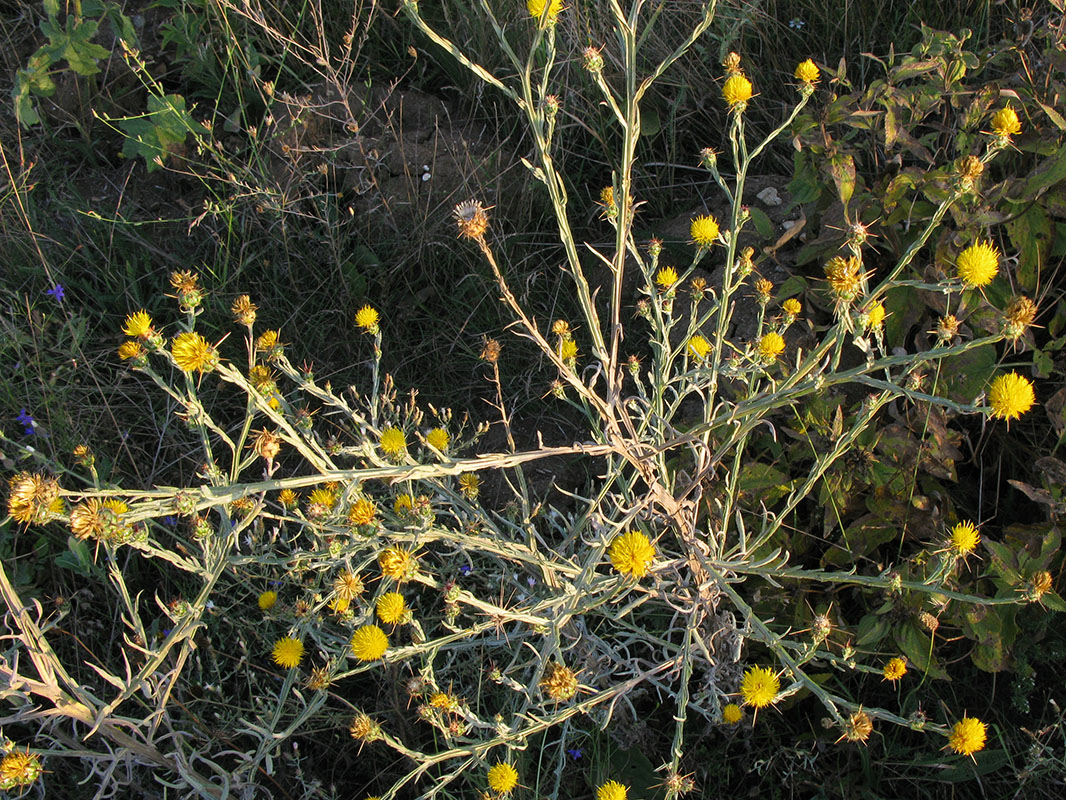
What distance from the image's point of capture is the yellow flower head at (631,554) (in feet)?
4.18

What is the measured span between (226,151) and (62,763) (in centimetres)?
204

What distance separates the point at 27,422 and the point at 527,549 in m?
1.63

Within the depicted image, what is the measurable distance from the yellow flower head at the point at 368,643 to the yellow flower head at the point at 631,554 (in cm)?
51

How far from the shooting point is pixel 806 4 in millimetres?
2734

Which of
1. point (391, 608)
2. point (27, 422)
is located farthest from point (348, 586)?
point (27, 422)

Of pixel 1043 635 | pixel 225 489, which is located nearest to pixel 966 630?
pixel 1043 635

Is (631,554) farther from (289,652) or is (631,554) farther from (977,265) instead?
(289,652)

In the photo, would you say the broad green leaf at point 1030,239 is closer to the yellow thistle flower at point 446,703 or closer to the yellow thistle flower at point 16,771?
the yellow thistle flower at point 446,703

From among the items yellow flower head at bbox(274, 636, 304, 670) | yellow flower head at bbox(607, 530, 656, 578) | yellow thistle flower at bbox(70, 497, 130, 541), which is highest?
yellow flower head at bbox(607, 530, 656, 578)

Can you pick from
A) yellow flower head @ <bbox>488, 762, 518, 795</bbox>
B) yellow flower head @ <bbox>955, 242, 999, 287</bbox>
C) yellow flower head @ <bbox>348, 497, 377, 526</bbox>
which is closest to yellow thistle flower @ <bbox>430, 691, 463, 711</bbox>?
yellow flower head @ <bbox>488, 762, 518, 795</bbox>

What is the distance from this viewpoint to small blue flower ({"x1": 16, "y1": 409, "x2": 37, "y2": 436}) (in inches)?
87.5

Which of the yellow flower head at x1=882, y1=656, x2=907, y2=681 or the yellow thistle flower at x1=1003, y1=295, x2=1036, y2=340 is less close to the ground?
the yellow thistle flower at x1=1003, y1=295, x2=1036, y2=340

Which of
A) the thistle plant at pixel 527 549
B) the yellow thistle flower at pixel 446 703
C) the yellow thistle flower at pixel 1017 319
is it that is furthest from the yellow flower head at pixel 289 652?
the yellow thistle flower at pixel 1017 319

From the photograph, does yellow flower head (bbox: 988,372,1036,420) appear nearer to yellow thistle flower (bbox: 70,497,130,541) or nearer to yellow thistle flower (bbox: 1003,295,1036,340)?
Result: yellow thistle flower (bbox: 1003,295,1036,340)
